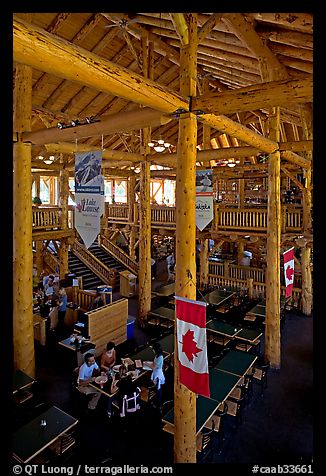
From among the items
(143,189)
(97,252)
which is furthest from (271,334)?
(97,252)

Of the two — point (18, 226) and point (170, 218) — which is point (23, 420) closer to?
point (18, 226)

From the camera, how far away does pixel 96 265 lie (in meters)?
20.4

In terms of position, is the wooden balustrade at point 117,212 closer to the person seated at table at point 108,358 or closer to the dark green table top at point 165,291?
the dark green table top at point 165,291

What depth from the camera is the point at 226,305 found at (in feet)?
51.3

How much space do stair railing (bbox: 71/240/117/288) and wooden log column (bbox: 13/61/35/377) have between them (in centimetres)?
1047

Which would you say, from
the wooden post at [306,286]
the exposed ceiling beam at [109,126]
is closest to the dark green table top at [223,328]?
the wooden post at [306,286]

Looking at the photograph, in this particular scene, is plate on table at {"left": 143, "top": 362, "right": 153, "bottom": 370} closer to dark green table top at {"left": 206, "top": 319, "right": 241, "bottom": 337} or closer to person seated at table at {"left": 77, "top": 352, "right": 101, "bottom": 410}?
person seated at table at {"left": 77, "top": 352, "right": 101, "bottom": 410}

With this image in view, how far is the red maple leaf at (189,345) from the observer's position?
525 cm

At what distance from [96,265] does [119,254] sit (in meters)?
2.27

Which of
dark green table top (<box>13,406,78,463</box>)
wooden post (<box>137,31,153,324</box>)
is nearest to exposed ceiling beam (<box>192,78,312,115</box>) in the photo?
dark green table top (<box>13,406,78,463</box>)

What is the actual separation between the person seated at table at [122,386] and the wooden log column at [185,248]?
1.74m

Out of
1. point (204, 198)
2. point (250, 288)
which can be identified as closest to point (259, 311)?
point (250, 288)

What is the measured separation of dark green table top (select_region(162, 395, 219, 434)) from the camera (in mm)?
6648

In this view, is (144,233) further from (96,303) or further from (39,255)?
(39,255)
